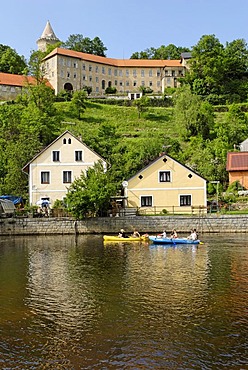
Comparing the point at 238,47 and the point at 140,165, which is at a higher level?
the point at 238,47

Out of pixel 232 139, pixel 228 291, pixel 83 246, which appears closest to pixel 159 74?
pixel 232 139

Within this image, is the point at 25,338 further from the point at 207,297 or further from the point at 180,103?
the point at 180,103

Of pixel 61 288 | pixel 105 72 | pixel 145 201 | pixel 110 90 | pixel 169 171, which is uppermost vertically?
pixel 105 72

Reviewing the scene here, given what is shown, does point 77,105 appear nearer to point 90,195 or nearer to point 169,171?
point 169,171

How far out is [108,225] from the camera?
47.4 metres

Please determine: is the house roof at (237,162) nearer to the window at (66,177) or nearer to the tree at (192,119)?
the window at (66,177)

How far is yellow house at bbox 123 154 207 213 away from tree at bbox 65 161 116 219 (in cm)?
425

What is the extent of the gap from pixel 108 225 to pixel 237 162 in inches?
933

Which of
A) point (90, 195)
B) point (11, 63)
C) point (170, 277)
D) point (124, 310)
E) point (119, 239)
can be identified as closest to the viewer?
point (124, 310)

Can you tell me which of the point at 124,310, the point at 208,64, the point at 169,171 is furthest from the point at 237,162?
the point at 208,64

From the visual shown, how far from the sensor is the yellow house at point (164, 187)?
52.4 m

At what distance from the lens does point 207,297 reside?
2125 centimetres

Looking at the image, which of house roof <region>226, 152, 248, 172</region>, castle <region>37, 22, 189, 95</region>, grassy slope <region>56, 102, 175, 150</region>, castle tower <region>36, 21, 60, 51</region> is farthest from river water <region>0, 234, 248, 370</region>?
castle tower <region>36, 21, 60, 51</region>

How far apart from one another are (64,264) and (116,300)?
1022 cm
